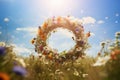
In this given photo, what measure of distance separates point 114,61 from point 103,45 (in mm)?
5403

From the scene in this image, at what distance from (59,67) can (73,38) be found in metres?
1.57

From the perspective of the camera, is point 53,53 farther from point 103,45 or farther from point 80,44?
point 103,45

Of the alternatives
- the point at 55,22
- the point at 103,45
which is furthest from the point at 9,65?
the point at 55,22

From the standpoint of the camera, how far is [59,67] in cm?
1229

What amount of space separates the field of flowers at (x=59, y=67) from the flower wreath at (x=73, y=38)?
9.9 inches

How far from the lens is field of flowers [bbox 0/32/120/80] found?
3296mm

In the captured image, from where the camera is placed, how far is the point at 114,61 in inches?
154

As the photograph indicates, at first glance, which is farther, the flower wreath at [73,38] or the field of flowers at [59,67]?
the flower wreath at [73,38]

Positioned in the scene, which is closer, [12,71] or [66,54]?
[12,71]

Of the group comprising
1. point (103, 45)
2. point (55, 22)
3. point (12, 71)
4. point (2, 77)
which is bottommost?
point (2, 77)

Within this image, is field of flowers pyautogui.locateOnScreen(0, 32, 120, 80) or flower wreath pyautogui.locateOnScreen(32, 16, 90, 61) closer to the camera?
field of flowers pyautogui.locateOnScreen(0, 32, 120, 80)

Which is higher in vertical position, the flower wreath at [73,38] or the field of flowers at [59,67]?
the flower wreath at [73,38]

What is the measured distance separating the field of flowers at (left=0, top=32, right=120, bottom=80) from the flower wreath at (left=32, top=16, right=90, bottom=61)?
0.83 feet

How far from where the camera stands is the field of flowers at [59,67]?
130 inches
